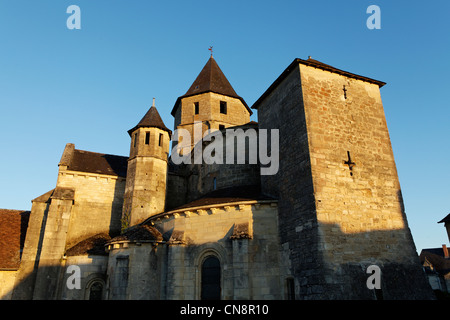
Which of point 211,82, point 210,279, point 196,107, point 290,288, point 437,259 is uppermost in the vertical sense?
point 211,82

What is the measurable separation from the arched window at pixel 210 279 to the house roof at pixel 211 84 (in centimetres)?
1630

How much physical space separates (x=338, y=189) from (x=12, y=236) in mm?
18831

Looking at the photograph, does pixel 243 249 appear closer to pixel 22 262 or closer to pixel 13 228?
pixel 22 262

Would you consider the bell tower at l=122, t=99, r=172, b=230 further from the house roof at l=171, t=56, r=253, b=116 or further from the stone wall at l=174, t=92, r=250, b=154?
the house roof at l=171, t=56, r=253, b=116

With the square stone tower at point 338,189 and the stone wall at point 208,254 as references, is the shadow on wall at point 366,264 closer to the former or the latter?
the square stone tower at point 338,189

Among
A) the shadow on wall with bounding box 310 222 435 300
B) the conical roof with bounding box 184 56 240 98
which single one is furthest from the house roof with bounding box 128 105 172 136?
the shadow on wall with bounding box 310 222 435 300

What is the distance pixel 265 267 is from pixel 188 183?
10673mm

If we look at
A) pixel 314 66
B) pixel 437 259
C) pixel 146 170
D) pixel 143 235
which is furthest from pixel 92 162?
pixel 437 259

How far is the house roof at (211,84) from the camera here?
2693cm

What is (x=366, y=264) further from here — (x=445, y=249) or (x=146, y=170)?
(x=445, y=249)

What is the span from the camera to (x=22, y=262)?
56.4 ft

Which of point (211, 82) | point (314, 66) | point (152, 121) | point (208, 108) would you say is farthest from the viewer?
point (211, 82)

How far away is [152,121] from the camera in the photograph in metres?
20.6
